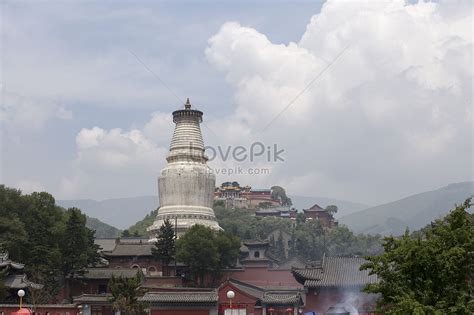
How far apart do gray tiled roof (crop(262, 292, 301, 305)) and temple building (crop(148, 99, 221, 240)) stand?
2829cm

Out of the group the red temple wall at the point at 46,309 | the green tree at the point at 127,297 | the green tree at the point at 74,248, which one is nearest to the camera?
the red temple wall at the point at 46,309

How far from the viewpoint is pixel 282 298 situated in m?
53.0

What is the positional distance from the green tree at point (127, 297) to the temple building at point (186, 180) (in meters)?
34.2

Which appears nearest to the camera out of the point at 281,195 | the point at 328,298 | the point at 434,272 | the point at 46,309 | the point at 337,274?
the point at 434,272

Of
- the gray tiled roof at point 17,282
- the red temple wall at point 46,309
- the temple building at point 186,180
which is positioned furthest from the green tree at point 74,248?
the temple building at point 186,180

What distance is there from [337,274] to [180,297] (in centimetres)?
1038

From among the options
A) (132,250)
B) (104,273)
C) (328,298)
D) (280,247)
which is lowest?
(328,298)

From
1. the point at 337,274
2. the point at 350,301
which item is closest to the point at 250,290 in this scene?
the point at 337,274

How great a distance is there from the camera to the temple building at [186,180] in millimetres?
82500

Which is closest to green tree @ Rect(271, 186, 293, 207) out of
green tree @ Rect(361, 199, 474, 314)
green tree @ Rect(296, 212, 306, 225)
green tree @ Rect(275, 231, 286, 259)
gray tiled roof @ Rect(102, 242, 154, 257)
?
green tree @ Rect(296, 212, 306, 225)

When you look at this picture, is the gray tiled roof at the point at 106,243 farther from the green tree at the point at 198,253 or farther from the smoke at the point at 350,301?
the smoke at the point at 350,301

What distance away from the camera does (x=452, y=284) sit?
883 inches

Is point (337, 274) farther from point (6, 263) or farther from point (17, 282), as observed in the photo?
point (6, 263)

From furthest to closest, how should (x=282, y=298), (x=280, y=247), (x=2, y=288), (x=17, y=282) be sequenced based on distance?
(x=280, y=247), (x=282, y=298), (x=17, y=282), (x=2, y=288)
